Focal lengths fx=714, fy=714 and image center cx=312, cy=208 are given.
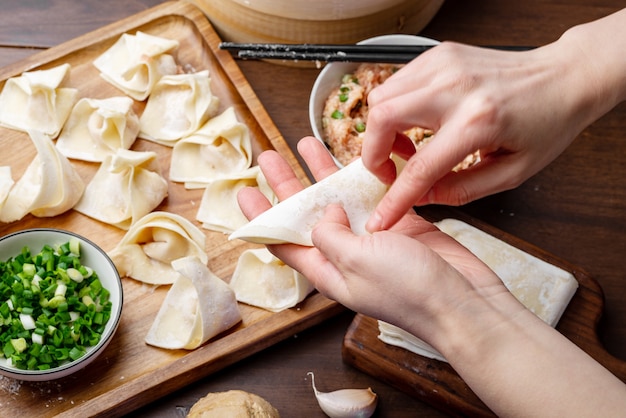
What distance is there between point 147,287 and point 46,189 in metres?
0.42

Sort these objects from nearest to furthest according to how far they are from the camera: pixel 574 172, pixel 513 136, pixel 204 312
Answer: pixel 513 136 < pixel 204 312 < pixel 574 172

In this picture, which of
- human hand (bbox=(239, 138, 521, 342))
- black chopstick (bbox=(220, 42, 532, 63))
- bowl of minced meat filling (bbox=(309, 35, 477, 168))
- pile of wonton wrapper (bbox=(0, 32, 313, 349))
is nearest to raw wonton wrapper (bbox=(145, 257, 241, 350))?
pile of wonton wrapper (bbox=(0, 32, 313, 349))

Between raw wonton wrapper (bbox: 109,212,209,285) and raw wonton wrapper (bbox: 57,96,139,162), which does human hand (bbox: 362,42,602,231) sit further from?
raw wonton wrapper (bbox: 57,96,139,162)

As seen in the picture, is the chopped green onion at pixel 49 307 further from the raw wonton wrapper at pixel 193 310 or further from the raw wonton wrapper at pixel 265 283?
the raw wonton wrapper at pixel 265 283

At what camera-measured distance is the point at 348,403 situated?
1.96 m

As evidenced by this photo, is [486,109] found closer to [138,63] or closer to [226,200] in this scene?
[226,200]

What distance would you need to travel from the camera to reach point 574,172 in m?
2.37

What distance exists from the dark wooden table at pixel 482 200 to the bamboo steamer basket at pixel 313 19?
125 millimetres

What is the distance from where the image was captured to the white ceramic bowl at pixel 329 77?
2.25m

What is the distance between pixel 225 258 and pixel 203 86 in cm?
61

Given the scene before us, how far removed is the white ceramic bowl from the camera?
7.38ft

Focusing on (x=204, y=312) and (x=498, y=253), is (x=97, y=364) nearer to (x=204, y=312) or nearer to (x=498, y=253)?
(x=204, y=312)

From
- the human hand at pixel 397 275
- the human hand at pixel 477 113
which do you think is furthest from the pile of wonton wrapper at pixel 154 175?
the human hand at pixel 477 113

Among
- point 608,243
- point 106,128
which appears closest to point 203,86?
point 106,128
